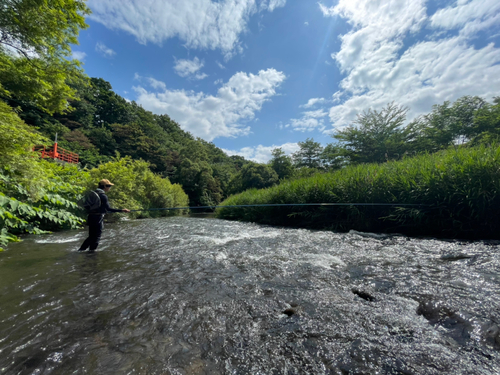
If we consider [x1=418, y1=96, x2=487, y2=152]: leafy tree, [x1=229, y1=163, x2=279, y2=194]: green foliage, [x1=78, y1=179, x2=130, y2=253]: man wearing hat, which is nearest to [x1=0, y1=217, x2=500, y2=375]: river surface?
[x1=78, y1=179, x2=130, y2=253]: man wearing hat

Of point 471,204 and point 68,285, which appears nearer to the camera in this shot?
point 68,285

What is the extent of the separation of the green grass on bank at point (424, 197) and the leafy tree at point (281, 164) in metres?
24.7

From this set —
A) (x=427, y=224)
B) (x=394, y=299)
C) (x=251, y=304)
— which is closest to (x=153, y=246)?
(x=251, y=304)

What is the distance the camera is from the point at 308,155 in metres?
34.3

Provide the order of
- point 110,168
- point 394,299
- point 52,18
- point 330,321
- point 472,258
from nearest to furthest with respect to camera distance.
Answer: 1. point 330,321
2. point 394,299
3. point 472,258
4. point 52,18
5. point 110,168

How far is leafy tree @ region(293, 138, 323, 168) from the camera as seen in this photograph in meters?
33.8

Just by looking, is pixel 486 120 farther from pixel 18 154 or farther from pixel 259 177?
pixel 18 154

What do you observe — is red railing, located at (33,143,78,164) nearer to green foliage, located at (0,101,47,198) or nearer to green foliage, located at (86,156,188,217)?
green foliage, located at (86,156,188,217)

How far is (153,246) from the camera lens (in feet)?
15.5

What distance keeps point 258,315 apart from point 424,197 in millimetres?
5349

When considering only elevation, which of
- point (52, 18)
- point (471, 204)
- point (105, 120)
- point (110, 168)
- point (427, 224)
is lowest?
point (427, 224)

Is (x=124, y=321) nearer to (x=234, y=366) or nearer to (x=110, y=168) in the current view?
(x=234, y=366)

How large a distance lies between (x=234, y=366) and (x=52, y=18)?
11.4 m

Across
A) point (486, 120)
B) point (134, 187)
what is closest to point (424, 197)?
point (134, 187)
